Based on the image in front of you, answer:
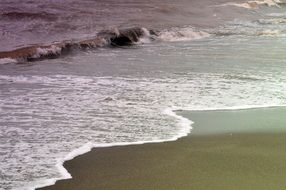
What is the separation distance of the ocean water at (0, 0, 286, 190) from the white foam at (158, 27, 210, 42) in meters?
0.03

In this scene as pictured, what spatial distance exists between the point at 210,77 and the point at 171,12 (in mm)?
17483

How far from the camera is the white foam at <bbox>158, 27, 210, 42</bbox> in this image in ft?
60.6

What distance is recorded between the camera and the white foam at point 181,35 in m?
18.5

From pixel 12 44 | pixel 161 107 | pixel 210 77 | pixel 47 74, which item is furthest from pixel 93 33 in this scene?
pixel 161 107

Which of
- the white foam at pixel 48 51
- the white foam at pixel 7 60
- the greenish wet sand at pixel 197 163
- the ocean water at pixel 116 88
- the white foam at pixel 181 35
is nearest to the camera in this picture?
the greenish wet sand at pixel 197 163

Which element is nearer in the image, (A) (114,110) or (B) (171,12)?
(A) (114,110)

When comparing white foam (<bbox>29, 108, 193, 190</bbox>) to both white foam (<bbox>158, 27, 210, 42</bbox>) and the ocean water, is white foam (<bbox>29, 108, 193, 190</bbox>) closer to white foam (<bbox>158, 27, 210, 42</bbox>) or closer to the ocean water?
the ocean water

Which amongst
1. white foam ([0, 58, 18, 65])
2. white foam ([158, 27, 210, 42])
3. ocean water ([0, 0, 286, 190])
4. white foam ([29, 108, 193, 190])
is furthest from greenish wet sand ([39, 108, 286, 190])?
white foam ([158, 27, 210, 42])

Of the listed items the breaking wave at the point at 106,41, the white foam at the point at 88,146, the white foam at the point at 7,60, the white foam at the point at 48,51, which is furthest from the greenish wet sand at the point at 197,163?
the white foam at the point at 48,51

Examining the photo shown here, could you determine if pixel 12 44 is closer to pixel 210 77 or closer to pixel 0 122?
pixel 210 77

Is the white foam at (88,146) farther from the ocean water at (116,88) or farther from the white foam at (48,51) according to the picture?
the white foam at (48,51)

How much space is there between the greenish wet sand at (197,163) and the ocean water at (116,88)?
0.80ft

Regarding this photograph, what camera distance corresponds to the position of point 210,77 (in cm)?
1012

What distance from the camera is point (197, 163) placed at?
5395mm
